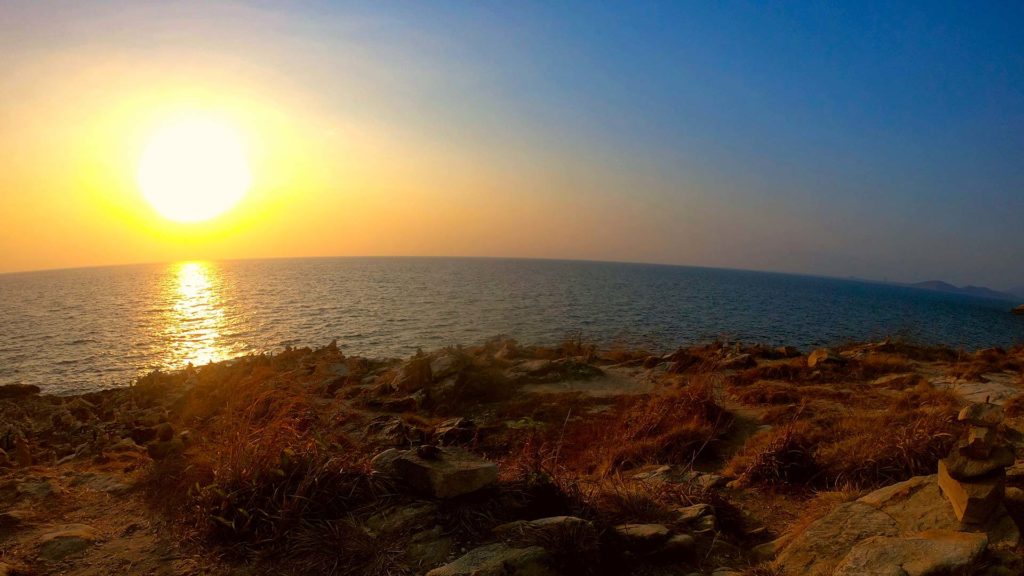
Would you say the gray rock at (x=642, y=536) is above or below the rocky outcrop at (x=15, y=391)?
above

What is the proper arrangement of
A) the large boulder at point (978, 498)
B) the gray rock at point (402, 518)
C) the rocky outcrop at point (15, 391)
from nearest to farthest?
the large boulder at point (978, 498) → the gray rock at point (402, 518) → the rocky outcrop at point (15, 391)

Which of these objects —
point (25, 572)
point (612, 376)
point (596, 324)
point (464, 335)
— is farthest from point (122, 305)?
point (25, 572)

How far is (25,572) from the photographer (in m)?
5.37

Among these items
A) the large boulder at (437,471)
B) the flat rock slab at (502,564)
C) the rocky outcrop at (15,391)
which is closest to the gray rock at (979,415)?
the flat rock slab at (502,564)

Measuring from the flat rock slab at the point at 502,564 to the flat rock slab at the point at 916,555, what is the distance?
8.83 ft

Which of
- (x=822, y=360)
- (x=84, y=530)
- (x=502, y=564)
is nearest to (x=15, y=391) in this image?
(x=84, y=530)

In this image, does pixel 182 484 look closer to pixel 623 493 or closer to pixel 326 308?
pixel 623 493

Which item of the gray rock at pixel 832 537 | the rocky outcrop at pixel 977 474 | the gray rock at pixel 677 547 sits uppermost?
the rocky outcrop at pixel 977 474

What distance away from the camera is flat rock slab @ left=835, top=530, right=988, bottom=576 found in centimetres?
409

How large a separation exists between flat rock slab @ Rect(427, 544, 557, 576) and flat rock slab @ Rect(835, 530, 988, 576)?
8.83ft

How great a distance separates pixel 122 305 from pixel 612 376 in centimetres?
7798

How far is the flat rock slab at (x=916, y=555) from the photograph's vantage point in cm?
409

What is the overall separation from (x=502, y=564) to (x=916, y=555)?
3668 mm

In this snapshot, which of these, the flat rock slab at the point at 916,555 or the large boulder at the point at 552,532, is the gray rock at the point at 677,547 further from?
the flat rock slab at the point at 916,555
